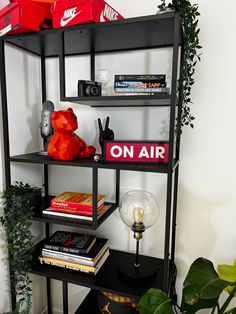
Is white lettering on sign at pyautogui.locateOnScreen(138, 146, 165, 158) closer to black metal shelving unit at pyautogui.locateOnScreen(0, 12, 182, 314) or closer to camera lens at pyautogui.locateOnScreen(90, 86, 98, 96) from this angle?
black metal shelving unit at pyautogui.locateOnScreen(0, 12, 182, 314)

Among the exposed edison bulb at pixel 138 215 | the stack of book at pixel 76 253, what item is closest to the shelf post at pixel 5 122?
the stack of book at pixel 76 253

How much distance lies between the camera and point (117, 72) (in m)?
1.32

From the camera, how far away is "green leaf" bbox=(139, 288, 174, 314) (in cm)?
92

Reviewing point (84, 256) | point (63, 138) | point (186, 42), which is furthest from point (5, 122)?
point (186, 42)

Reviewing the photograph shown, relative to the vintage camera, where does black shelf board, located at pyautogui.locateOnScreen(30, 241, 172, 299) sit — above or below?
below

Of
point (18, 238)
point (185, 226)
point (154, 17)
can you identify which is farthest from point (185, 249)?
point (154, 17)

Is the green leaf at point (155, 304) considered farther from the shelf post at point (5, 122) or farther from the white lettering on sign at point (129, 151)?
the shelf post at point (5, 122)

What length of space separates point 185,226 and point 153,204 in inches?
10.4

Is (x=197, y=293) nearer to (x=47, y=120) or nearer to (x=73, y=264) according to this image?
(x=73, y=264)

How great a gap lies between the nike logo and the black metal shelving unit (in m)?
0.03

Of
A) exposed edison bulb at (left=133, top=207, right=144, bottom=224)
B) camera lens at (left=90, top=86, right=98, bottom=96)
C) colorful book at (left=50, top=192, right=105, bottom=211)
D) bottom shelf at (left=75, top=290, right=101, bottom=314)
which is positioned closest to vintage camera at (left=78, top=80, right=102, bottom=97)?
camera lens at (left=90, top=86, right=98, bottom=96)

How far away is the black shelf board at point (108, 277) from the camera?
1118 mm

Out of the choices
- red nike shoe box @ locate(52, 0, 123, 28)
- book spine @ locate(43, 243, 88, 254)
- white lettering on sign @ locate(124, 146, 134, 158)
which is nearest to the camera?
red nike shoe box @ locate(52, 0, 123, 28)

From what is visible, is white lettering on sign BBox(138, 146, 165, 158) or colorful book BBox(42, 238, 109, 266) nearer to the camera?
white lettering on sign BBox(138, 146, 165, 158)
